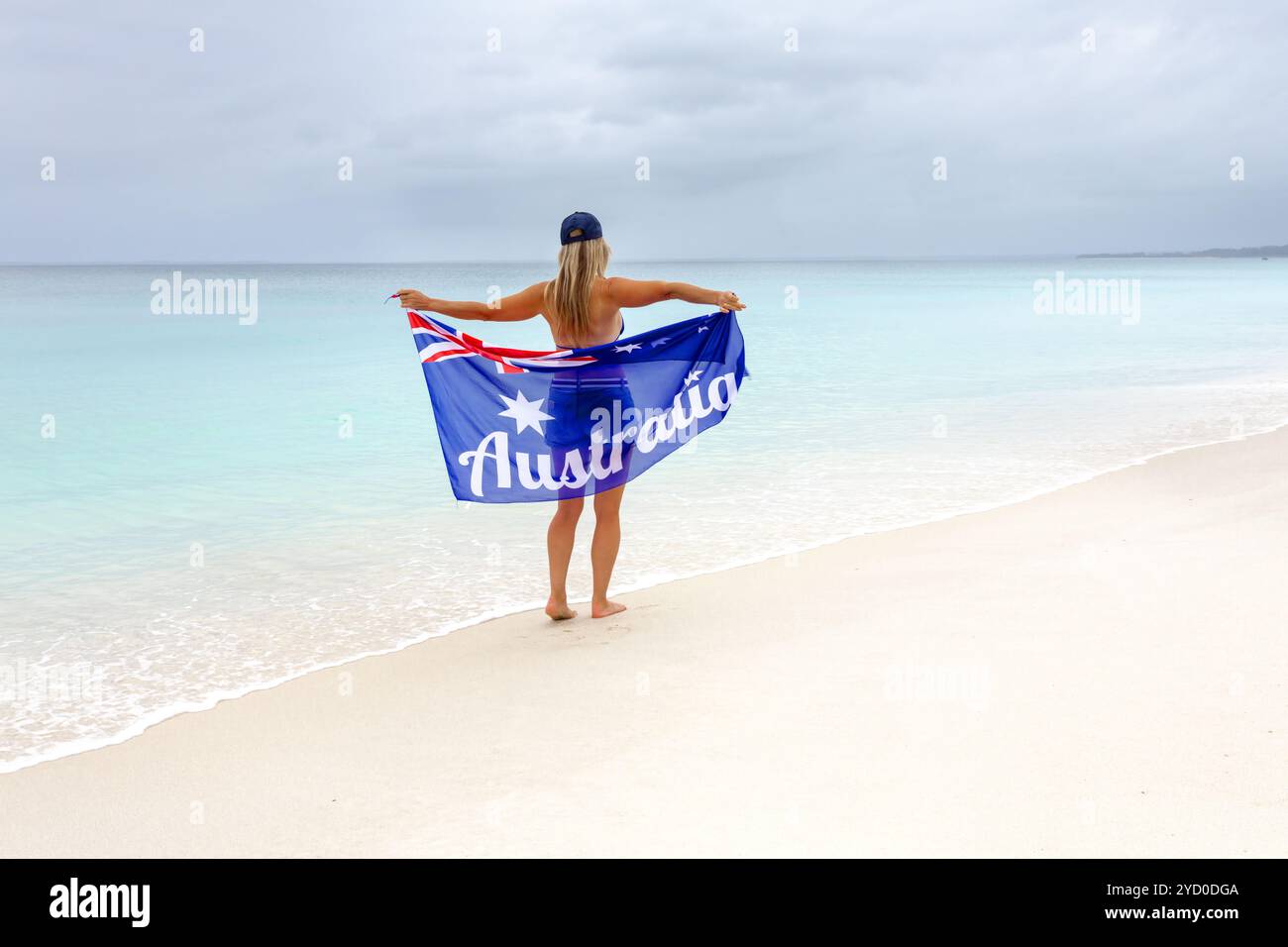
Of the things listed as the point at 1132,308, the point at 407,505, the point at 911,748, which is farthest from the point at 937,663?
the point at 1132,308

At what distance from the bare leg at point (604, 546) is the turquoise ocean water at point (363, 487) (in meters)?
0.69

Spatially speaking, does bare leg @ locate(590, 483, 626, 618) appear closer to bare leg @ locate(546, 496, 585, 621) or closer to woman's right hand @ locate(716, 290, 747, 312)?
bare leg @ locate(546, 496, 585, 621)

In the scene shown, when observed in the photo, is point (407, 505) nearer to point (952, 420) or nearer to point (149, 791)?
point (149, 791)

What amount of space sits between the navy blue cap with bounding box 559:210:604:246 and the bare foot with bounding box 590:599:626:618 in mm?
1871

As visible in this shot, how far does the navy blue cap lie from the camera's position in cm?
521

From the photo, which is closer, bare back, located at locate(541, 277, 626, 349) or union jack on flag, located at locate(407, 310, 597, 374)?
bare back, located at locate(541, 277, 626, 349)

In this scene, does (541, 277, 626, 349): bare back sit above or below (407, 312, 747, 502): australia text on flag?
above

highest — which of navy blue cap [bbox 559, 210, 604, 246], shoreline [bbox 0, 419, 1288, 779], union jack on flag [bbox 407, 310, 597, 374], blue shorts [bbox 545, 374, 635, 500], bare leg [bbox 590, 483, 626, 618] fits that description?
navy blue cap [bbox 559, 210, 604, 246]

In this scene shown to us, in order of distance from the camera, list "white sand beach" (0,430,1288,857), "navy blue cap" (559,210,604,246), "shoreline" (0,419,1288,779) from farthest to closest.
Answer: "navy blue cap" (559,210,604,246) < "shoreline" (0,419,1288,779) < "white sand beach" (0,430,1288,857)

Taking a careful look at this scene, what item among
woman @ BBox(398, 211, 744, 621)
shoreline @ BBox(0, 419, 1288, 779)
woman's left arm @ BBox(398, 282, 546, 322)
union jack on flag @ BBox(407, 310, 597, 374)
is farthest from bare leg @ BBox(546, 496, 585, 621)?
woman's left arm @ BBox(398, 282, 546, 322)

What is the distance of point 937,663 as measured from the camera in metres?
4.46

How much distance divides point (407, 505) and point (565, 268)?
12.7 feet

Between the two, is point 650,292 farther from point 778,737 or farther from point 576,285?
point 778,737

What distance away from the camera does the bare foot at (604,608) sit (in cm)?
562
